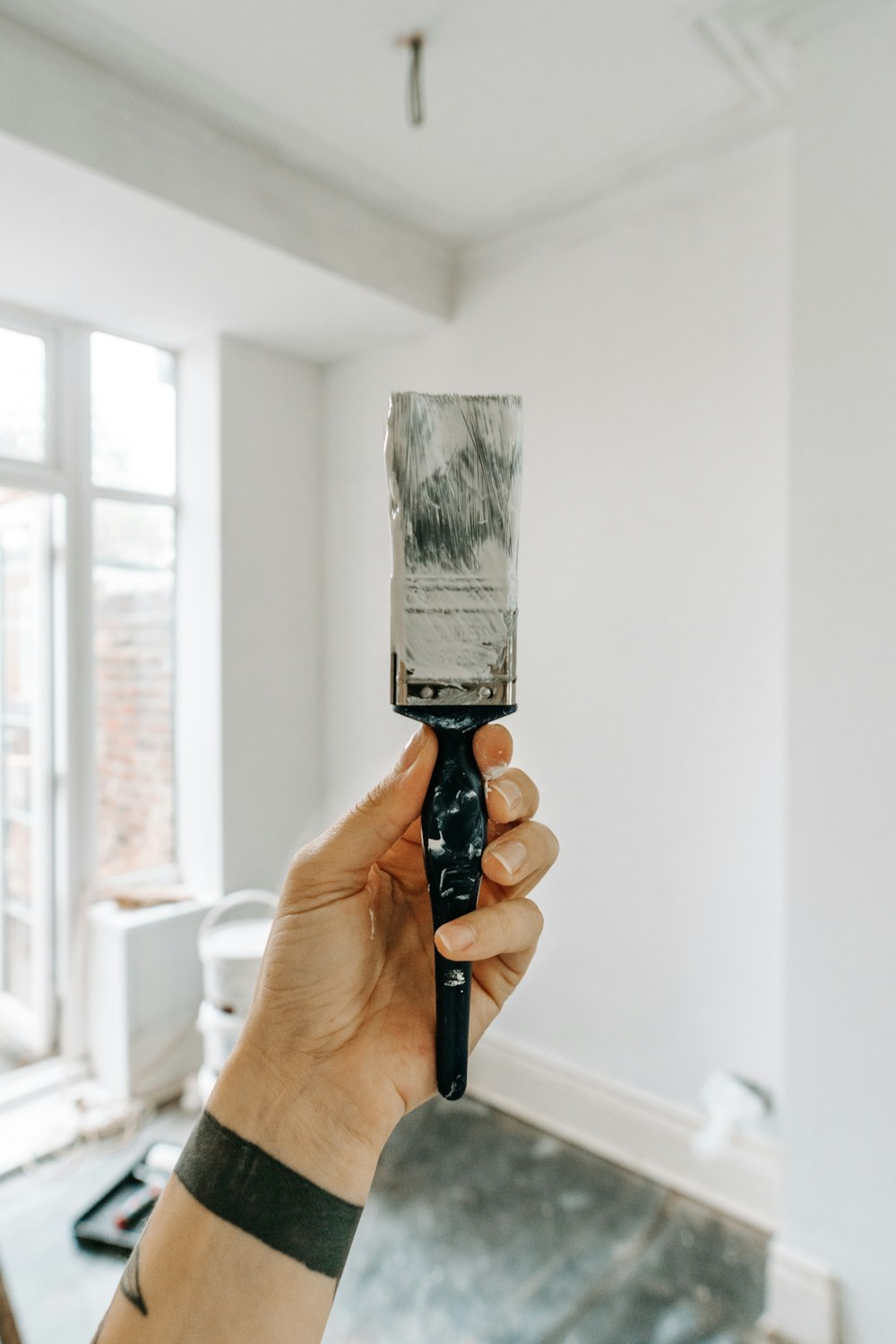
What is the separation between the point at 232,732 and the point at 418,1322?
1766mm

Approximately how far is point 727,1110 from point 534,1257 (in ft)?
1.89

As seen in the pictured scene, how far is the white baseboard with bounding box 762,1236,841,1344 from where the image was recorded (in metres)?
1.60

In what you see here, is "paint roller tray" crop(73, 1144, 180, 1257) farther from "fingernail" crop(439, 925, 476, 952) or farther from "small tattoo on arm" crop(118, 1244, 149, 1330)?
"fingernail" crop(439, 925, 476, 952)

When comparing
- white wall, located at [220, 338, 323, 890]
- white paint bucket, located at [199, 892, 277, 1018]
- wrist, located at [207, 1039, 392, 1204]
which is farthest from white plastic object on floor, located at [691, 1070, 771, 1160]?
wrist, located at [207, 1039, 392, 1204]

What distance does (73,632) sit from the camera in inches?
106

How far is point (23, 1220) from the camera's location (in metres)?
2.10

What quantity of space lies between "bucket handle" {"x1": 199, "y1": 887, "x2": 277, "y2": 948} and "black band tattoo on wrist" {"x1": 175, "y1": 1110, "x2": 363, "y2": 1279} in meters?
1.78

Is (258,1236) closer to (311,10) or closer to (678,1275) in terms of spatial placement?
(678,1275)

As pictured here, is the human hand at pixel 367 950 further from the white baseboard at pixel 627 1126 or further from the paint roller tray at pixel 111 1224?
the white baseboard at pixel 627 1126

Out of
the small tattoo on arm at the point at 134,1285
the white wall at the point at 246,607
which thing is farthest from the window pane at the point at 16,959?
the small tattoo on arm at the point at 134,1285

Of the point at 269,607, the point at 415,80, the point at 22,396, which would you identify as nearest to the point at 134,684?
the point at 269,607

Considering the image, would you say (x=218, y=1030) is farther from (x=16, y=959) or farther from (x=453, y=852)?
(x=453, y=852)

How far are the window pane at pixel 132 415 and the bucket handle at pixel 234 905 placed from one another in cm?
141

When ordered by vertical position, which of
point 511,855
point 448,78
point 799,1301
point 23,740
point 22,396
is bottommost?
point 799,1301
